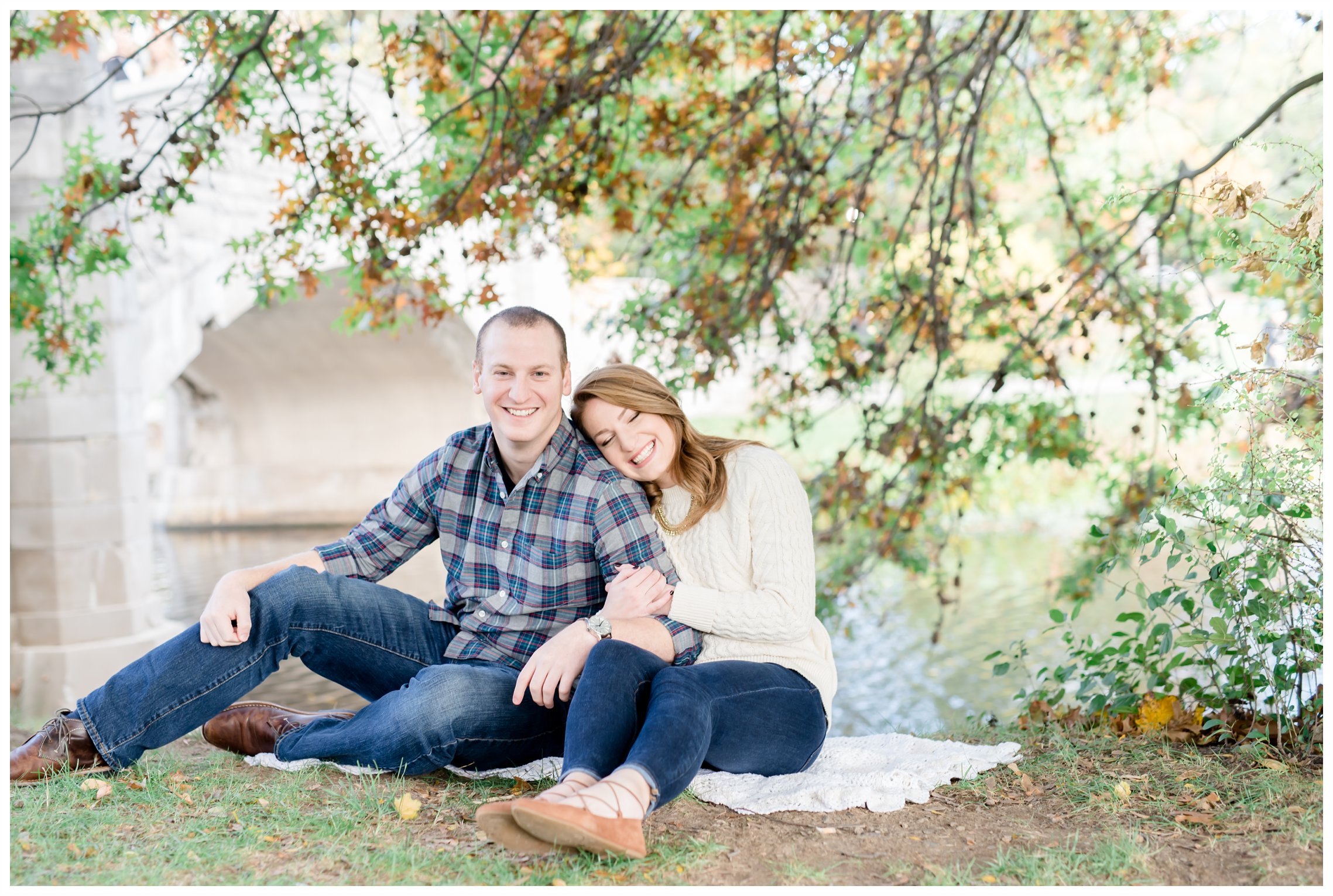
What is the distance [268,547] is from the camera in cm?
1225

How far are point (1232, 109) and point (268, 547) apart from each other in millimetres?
15522

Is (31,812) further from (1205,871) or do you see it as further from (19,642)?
(19,642)

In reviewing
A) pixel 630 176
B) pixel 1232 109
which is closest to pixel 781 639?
pixel 630 176

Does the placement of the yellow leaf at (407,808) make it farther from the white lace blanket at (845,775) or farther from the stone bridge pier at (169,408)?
the stone bridge pier at (169,408)

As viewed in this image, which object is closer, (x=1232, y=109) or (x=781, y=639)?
(x=781, y=639)

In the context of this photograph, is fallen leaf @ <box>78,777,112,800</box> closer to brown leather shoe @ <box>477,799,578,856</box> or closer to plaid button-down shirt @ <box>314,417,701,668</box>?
plaid button-down shirt @ <box>314,417,701,668</box>

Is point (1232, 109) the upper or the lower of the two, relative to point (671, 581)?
upper

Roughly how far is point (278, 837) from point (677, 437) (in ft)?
3.77

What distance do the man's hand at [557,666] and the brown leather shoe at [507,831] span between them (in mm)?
367

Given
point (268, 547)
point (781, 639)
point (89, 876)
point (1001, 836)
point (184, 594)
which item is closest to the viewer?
point (89, 876)

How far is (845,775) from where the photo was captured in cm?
232

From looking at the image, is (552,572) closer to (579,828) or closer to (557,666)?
(557,666)

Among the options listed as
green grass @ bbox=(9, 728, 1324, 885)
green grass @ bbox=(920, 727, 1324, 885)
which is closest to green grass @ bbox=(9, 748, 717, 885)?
green grass @ bbox=(9, 728, 1324, 885)

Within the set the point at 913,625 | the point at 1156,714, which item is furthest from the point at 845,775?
the point at 913,625
